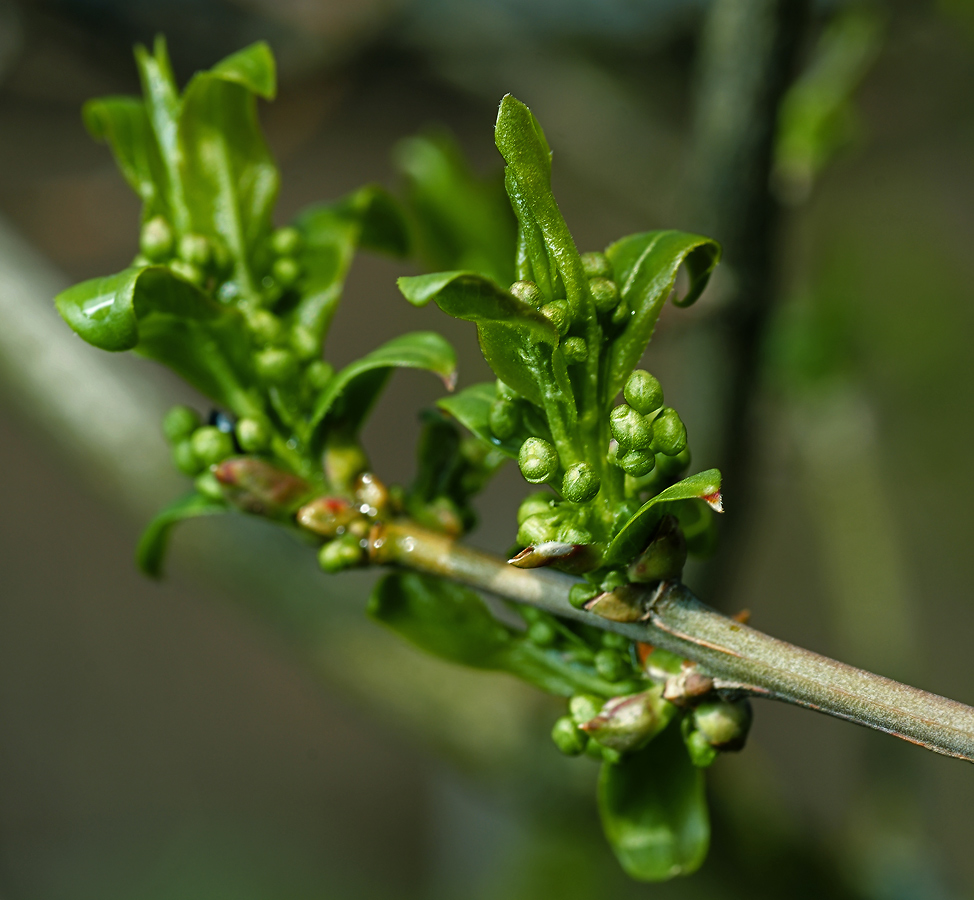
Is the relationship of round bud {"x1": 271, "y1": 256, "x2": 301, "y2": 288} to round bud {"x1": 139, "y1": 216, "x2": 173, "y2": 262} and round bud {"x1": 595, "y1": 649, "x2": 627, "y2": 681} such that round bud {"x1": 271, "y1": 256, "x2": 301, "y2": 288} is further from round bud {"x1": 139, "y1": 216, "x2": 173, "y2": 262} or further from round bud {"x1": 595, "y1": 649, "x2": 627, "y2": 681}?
round bud {"x1": 595, "y1": 649, "x2": 627, "y2": 681}

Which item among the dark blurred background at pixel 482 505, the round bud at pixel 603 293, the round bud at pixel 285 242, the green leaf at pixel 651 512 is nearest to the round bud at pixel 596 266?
the round bud at pixel 603 293

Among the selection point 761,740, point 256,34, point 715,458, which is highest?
point 256,34

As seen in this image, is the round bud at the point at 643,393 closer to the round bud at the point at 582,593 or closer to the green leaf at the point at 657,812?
the round bud at the point at 582,593

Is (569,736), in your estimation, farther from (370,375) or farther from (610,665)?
(370,375)

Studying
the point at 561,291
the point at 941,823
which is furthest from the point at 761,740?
the point at 561,291

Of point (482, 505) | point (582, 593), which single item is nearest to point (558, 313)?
point (582, 593)

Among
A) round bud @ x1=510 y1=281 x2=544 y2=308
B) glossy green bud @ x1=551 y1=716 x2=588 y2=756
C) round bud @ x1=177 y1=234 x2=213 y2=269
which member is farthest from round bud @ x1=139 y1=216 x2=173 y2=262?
glossy green bud @ x1=551 y1=716 x2=588 y2=756

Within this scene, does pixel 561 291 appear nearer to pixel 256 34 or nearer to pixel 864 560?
pixel 864 560
